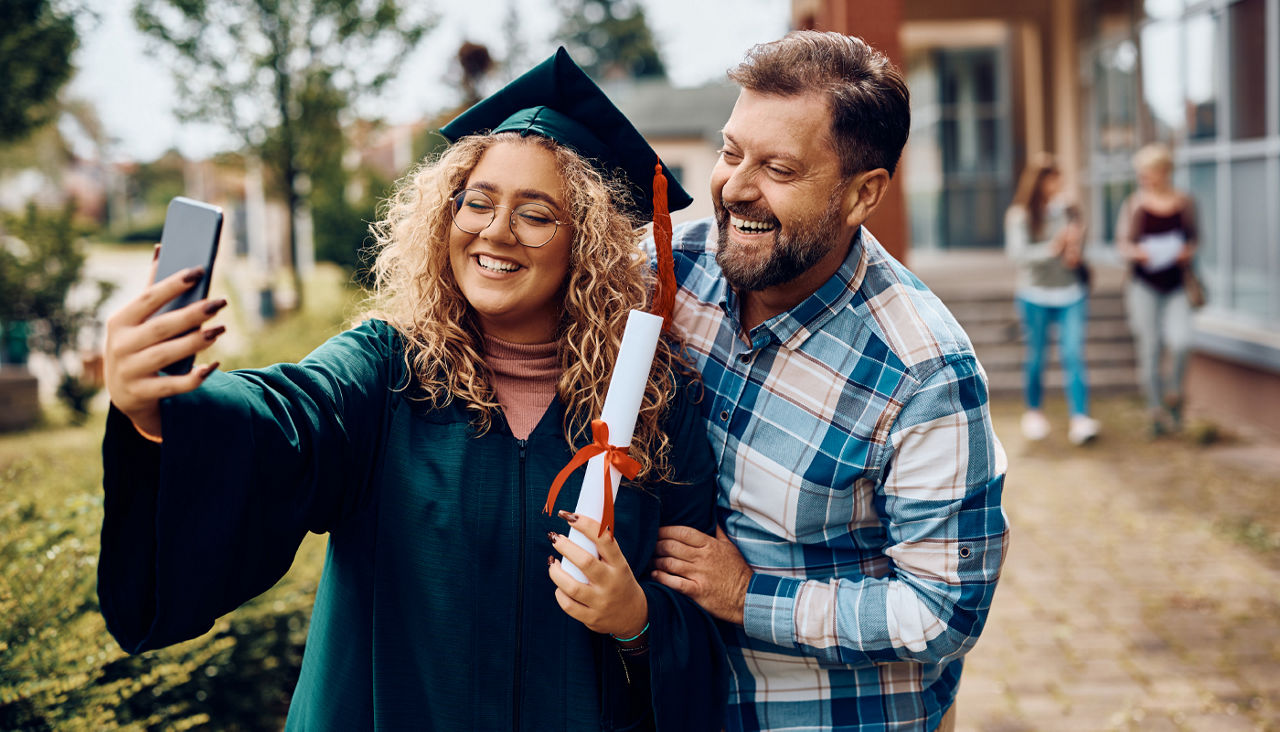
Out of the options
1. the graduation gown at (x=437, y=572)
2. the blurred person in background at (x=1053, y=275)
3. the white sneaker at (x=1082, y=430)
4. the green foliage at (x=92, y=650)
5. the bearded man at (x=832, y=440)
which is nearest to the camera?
the graduation gown at (x=437, y=572)

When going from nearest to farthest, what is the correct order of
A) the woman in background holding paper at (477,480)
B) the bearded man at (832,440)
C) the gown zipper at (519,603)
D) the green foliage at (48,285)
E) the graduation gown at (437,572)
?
the woman in background holding paper at (477,480), the graduation gown at (437,572), the gown zipper at (519,603), the bearded man at (832,440), the green foliage at (48,285)

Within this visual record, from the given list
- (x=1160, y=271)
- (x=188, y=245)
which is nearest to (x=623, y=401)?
(x=188, y=245)

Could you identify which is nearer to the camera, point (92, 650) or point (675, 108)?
point (92, 650)

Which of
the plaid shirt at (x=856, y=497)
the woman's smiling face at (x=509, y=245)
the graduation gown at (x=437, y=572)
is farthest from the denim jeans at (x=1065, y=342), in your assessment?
the woman's smiling face at (x=509, y=245)

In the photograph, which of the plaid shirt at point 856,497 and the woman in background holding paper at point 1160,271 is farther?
the woman in background holding paper at point 1160,271

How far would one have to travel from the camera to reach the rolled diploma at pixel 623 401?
178cm

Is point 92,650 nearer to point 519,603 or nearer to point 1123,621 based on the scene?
point 519,603

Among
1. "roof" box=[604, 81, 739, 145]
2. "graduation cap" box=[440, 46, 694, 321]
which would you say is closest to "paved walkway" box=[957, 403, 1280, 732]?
"graduation cap" box=[440, 46, 694, 321]

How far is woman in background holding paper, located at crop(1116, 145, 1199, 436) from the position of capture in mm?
7664

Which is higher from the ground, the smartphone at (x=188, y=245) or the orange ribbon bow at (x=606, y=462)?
the smartphone at (x=188, y=245)

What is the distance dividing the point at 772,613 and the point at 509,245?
Result: 0.84 m

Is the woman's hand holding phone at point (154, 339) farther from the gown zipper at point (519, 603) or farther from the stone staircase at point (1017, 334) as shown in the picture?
the stone staircase at point (1017, 334)

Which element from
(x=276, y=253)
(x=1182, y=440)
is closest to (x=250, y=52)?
(x=1182, y=440)

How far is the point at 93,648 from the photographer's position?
8.77 feet
